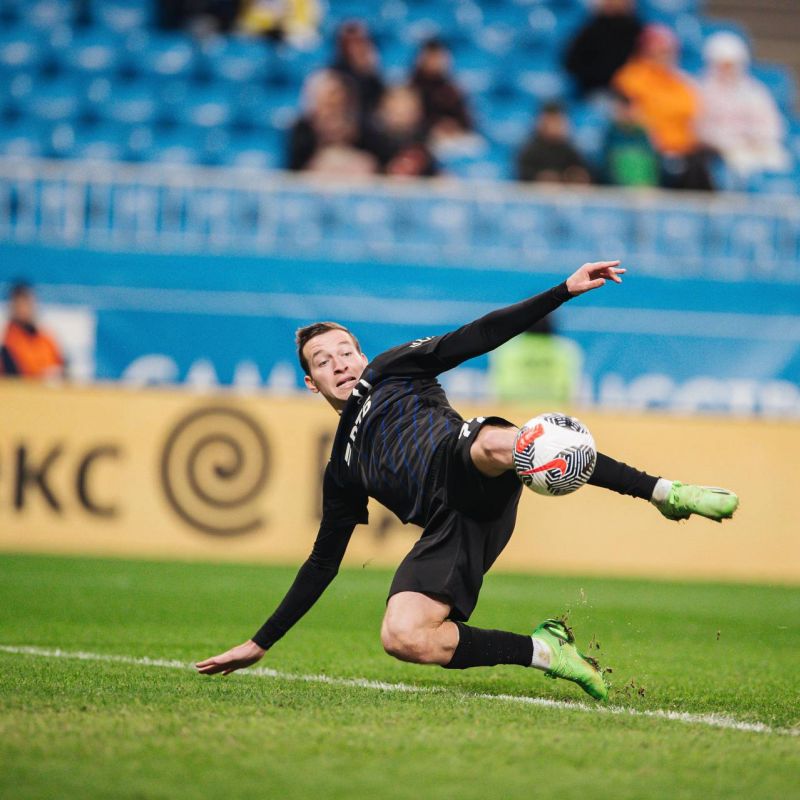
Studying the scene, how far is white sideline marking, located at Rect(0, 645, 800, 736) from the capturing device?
497 cm

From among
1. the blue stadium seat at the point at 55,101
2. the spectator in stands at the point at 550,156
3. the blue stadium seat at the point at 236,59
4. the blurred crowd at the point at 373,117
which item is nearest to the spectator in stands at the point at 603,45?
the blurred crowd at the point at 373,117

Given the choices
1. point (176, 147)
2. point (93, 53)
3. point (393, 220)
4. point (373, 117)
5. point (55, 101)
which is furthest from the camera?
point (93, 53)

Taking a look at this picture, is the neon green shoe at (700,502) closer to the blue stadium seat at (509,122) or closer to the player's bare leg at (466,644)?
the player's bare leg at (466,644)

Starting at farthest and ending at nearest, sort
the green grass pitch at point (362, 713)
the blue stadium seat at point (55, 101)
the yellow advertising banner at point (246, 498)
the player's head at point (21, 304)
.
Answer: the blue stadium seat at point (55, 101), the player's head at point (21, 304), the yellow advertising banner at point (246, 498), the green grass pitch at point (362, 713)

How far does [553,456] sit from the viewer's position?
15.6 feet

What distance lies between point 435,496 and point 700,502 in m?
1.12

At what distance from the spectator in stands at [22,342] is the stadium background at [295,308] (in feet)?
1.67

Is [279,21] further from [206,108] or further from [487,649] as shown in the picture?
[487,649]

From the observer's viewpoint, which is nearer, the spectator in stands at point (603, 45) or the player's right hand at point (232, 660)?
the player's right hand at point (232, 660)

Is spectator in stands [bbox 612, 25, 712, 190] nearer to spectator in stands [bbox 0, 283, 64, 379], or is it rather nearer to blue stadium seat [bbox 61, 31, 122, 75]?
blue stadium seat [bbox 61, 31, 122, 75]

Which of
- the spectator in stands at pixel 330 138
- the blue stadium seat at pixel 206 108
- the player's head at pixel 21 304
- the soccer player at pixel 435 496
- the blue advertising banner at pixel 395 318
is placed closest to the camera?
the soccer player at pixel 435 496

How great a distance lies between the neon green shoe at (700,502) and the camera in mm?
4738

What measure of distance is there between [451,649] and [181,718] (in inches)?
47.0

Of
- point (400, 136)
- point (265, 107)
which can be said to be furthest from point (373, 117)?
point (265, 107)
